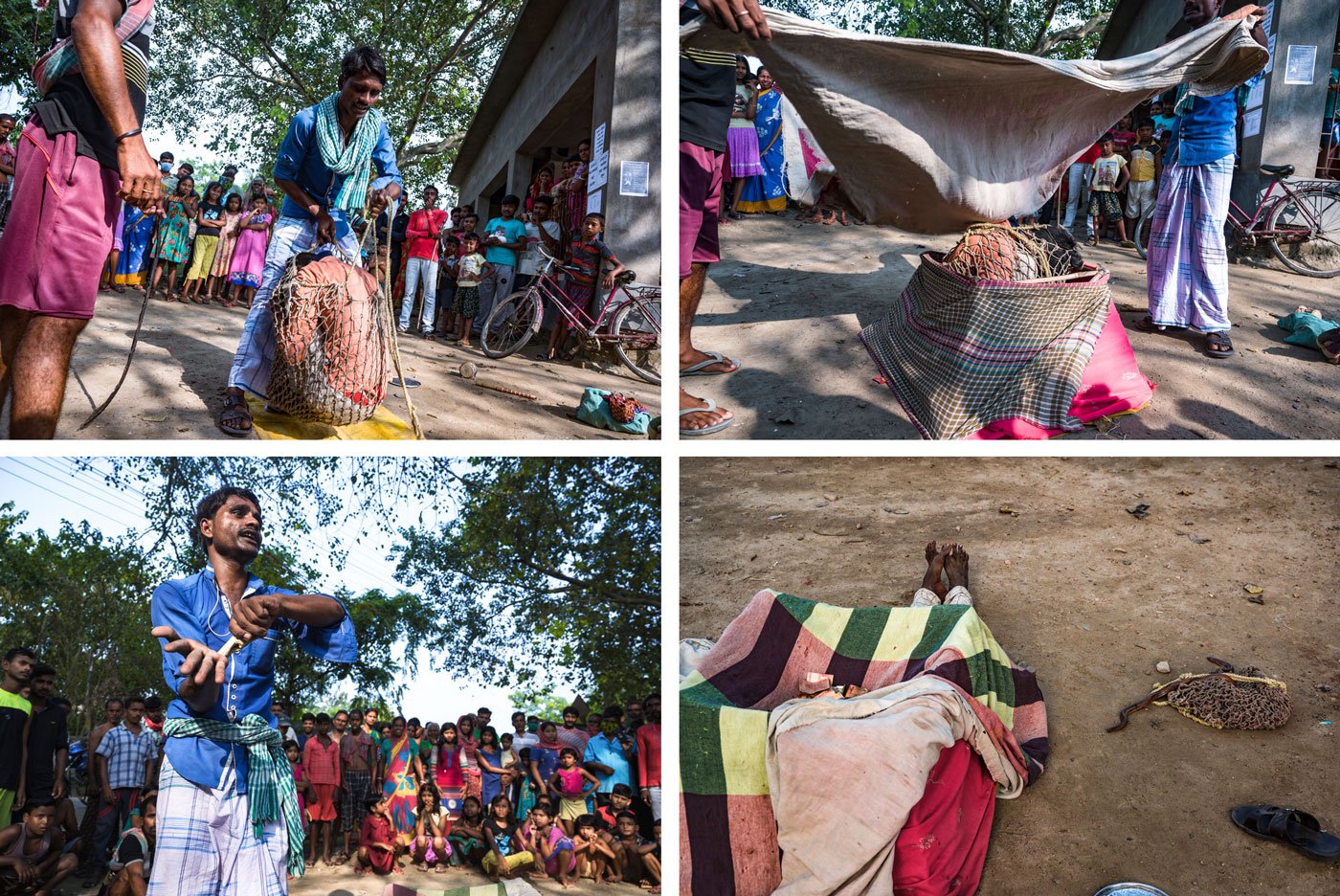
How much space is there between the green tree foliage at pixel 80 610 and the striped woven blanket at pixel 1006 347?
7.32 m

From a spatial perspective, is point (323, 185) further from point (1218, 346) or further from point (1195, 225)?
point (1218, 346)

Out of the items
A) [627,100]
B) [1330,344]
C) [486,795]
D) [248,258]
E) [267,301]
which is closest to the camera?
[267,301]

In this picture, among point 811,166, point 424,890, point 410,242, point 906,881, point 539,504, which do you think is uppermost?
point 811,166

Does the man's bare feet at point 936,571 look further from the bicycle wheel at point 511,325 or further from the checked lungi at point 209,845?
the bicycle wheel at point 511,325

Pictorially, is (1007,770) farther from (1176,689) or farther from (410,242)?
(410,242)

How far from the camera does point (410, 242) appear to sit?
7895 millimetres

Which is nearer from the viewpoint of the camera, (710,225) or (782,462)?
(710,225)

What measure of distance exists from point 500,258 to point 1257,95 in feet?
19.7

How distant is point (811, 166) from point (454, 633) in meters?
5.62

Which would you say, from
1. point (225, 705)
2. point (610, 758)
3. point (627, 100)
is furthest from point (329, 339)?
point (610, 758)

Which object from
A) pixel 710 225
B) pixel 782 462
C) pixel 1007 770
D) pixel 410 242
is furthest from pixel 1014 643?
pixel 410 242

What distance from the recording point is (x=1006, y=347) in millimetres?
3604

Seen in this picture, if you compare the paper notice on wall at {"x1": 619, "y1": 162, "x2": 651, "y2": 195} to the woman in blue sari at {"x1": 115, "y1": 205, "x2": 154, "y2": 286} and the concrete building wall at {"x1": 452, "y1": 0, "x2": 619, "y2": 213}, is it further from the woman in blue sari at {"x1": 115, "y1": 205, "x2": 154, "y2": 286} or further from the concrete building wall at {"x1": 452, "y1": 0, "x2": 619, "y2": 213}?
the woman in blue sari at {"x1": 115, "y1": 205, "x2": 154, "y2": 286}

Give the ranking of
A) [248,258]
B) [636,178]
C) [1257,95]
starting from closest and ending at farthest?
[636,178], [1257,95], [248,258]
